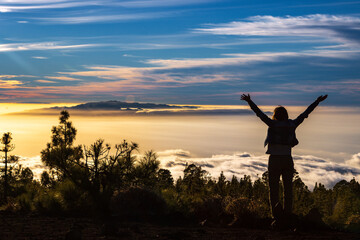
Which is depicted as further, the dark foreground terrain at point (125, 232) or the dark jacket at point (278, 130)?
the dark jacket at point (278, 130)

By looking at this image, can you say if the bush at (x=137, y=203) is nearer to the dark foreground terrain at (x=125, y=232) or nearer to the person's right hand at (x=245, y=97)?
the dark foreground terrain at (x=125, y=232)

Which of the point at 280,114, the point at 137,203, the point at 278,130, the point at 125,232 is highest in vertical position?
the point at 280,114

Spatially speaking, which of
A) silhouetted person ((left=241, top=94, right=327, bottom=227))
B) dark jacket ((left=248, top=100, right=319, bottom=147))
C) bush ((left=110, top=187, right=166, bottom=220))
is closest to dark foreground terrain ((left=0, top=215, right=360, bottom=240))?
silhouetted person ((left=241, top=94, right=327, bottom=227))

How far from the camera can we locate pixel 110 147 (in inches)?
542

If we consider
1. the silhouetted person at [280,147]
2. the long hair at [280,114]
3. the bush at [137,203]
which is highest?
the long hair at [280,114]

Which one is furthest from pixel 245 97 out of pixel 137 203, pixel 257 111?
pixel 137 203

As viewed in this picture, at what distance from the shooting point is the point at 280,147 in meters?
10.6

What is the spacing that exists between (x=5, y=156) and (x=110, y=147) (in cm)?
2193

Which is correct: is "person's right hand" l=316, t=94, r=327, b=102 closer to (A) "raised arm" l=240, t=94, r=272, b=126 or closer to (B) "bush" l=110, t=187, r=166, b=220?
(A) "raised arm" l=240, t=94, r=272, b=126

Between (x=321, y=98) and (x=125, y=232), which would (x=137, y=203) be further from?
(x=321, y=98)

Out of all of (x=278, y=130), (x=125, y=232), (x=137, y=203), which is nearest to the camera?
(x=125, y=232)

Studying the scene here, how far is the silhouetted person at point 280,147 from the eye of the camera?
34.3 ft

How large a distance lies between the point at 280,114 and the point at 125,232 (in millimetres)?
4526

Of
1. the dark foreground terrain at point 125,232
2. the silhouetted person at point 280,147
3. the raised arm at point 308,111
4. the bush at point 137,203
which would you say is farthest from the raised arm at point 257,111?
the bush at point 137,203
